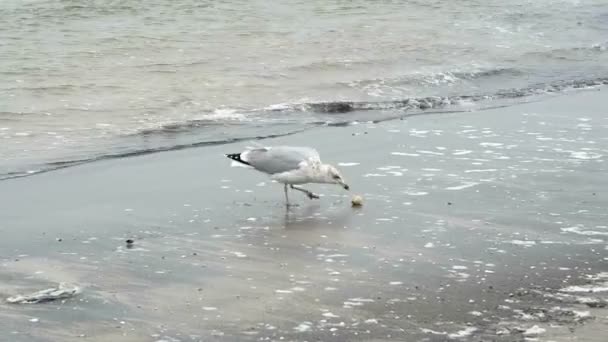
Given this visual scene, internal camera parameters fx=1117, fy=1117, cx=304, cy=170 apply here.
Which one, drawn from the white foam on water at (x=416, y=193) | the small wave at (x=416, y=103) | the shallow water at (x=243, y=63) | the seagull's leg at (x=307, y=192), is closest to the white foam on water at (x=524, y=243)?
the white foam on water at (x=416, y=193)

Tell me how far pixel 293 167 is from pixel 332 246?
4.77 feet

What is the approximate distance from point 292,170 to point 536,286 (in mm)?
2753

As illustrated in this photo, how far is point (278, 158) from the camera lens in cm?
859

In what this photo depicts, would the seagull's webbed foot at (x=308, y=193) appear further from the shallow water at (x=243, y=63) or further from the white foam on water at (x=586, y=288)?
the white foam on water at (x=586, y=288)

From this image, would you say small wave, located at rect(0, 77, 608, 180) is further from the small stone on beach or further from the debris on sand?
the debris on sand

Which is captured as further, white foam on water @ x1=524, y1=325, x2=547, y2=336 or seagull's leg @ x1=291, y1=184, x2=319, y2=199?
seagull's leg @ x1=291, y1=184, x2=319, y2=199

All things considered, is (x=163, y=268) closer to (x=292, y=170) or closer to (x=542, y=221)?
(x=292, y=170)

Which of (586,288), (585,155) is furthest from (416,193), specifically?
(586,288)

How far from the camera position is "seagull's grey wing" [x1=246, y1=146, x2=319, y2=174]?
8547 mm

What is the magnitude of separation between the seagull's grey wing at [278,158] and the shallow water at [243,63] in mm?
2174

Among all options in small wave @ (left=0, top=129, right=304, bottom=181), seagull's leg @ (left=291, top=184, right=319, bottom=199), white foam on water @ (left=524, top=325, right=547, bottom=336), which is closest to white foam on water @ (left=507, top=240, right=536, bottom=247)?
white foam on water @ (left=524, top=325, right=547, bottom=336)

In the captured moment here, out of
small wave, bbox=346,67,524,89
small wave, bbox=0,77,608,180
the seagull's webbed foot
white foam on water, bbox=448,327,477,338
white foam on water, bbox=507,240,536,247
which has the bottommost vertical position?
small wave, bbox=346,67,524,89

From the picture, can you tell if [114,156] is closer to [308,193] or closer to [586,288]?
[308,193]

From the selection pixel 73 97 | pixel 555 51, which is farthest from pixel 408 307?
pixel 555 51
